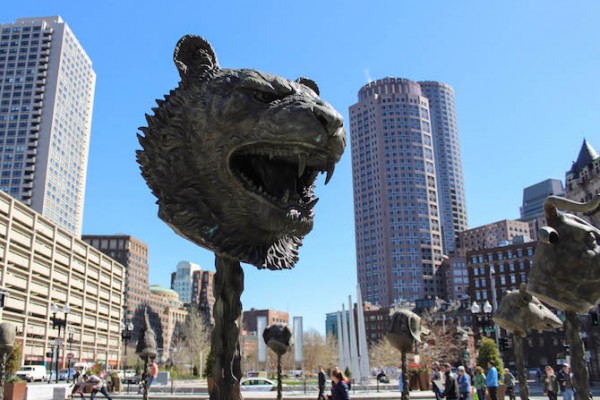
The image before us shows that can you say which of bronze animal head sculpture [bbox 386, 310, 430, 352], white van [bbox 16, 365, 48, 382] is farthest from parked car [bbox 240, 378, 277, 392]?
white van [bbox 16, 365, 48, 382]

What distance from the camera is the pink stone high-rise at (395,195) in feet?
438

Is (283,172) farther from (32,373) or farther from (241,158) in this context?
(32,373)

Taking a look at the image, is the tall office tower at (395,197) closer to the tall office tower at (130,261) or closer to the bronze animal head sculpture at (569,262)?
the tall office tower at (130,261)

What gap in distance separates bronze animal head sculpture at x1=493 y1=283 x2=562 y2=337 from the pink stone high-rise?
122720mm

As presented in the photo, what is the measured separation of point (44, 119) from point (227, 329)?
4730 inches

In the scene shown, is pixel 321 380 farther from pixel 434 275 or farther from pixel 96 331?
pixel 434 275

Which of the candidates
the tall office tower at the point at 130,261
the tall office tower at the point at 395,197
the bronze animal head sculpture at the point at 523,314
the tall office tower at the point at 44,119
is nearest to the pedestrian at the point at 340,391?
the bronze animal head sculpture at the point at 523,314

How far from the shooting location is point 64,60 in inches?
4537

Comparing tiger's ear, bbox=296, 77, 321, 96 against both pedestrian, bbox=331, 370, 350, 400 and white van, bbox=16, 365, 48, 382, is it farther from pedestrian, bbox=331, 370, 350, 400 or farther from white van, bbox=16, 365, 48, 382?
white van, bbox=16, 365, 48, 382

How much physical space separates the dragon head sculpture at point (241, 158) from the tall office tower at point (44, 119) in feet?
371

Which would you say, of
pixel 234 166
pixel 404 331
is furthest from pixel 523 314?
pixel 234 166

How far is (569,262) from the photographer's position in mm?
5703

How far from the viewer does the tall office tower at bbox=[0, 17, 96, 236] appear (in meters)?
105

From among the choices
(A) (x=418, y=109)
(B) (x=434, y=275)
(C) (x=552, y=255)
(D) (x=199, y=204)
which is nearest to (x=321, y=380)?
(C) (x=552, y=255)
